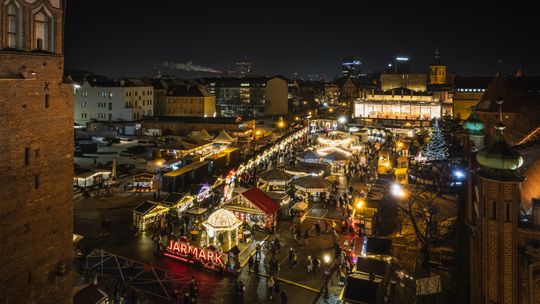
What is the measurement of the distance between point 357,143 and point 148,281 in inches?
1413

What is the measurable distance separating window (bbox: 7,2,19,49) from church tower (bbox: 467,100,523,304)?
12.5 meters

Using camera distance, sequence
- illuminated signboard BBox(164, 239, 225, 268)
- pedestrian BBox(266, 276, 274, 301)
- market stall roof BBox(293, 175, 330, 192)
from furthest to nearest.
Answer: market stall roof BBox(293, 175, 330, 192), illuminated signboard BBox(164, 239, 225, 268), pedestrian BBox(266, 276, 274, 301)

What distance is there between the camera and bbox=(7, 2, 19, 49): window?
444 inches

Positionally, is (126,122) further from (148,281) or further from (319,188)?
(148,281)

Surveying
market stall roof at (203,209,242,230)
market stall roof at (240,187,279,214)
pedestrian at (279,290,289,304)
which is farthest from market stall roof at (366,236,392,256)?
market stall roof at (203,209,242,230)

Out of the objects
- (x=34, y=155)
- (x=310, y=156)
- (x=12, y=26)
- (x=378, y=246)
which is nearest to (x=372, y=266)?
(x=378, y=246)

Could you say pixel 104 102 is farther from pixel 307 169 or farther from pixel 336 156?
pixel 307 169

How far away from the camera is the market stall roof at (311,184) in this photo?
2762 centimetres

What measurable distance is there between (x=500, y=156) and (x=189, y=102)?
7668 cm

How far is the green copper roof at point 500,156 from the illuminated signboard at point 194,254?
11665 millimetres

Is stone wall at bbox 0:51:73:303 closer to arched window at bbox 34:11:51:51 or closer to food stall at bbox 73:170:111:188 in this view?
arched window at bbox 34:11:51:51

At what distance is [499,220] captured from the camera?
992 centimetres

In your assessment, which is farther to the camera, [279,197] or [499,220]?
[279,197]

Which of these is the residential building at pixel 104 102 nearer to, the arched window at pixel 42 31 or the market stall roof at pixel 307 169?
the market stall roof at pixel 307 169
